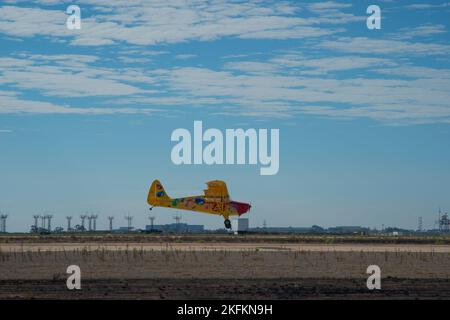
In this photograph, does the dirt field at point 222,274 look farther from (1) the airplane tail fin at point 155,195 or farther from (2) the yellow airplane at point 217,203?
(1) the airplane tail fin at point 155,195

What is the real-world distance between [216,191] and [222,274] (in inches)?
2559

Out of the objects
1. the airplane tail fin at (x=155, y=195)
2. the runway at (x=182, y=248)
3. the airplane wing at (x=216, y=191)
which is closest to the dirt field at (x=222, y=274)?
the runway at (x=182, y=248)

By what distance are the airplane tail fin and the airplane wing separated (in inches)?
368

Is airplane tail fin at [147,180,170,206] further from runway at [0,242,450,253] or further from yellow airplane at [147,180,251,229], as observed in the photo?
runway at [0,242,450,253]

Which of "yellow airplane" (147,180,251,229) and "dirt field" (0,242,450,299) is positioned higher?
"yellow airplane" (147,180,251,229)

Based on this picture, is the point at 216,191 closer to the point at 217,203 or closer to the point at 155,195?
the point at 217,203

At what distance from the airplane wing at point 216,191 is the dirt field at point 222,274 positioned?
45.0 metres

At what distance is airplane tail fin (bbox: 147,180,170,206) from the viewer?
112m

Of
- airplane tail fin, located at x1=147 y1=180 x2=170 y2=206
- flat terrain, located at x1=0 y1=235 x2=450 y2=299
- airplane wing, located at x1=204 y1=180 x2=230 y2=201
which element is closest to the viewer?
flat terrain, located at x1=0 y1=235 x2=450 y2=299

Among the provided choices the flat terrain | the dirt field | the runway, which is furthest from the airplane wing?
the dirt field

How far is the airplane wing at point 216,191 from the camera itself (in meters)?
105

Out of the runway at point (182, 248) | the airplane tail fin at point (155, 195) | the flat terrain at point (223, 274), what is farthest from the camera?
the airplane tail fin at point (155, 195)
